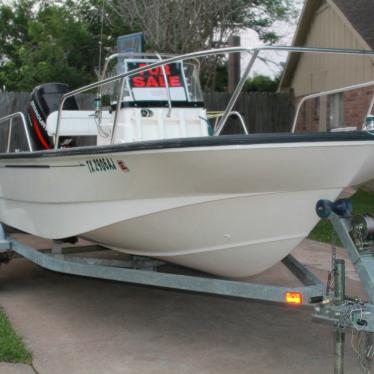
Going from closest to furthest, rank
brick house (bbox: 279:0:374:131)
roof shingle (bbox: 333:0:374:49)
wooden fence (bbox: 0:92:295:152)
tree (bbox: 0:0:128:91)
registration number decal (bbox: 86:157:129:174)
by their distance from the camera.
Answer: registration number decal (bbox: 86:157:129:174), brick house (bbox: 279:0:374:131), wooden fence (bbox: 0:92:295:152), roof shingle (bbox: 333:0:374:49), tree (bbox: 0:0:128:91)

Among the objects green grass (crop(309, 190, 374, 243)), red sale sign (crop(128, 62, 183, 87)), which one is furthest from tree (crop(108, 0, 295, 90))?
red sale sign (crop(128, 62, 183, 87))

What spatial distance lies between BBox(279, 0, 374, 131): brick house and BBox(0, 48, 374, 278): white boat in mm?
6512

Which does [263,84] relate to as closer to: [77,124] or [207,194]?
[77,124]

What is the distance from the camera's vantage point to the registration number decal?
4.27m

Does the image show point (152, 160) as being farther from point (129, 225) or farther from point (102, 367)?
point (102, 367)

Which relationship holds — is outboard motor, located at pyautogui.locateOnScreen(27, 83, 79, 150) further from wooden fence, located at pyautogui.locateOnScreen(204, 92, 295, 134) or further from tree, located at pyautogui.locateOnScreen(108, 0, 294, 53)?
tree, located at pyautogui.locateOnScreen(108, 0, 294, 53)

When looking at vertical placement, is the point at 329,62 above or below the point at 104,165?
above

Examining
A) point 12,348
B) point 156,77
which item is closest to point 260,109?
point 156,77

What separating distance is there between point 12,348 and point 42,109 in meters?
2.71

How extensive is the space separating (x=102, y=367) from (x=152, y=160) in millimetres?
1443


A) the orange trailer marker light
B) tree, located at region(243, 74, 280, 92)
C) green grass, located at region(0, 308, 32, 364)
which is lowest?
green grass, located at region(0, 308, 32, 364)

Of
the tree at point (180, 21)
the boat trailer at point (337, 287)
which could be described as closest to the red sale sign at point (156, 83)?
the boat trailer at point (337, 287)

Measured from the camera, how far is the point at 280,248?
421 cm

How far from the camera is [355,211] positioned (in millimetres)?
10219
